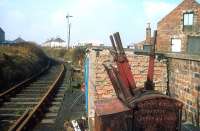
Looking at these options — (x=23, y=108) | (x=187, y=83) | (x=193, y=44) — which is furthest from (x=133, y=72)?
(x=193, y=44)

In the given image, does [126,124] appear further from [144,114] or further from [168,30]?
[168,30]

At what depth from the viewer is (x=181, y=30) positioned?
33094 millimetres

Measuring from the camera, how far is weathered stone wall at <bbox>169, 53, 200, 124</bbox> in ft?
26.2

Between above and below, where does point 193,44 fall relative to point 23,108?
above

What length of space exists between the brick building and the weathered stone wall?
21757mm

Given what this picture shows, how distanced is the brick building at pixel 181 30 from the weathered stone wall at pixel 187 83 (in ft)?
71.4

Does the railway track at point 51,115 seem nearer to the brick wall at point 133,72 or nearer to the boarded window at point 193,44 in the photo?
the brick wall at point 133,72

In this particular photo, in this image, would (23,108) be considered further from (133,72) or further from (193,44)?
(193,44)

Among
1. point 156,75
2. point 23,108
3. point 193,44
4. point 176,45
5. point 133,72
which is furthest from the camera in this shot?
point 176,45

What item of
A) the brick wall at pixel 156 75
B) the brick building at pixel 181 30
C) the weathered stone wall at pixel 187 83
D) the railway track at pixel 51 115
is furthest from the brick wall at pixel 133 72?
the brick building at pixel 181 30

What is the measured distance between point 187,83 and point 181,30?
83.8 ft

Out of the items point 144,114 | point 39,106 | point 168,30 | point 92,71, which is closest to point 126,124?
point 144,114

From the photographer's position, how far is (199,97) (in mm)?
7723

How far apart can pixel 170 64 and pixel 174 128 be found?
16.2 ft
